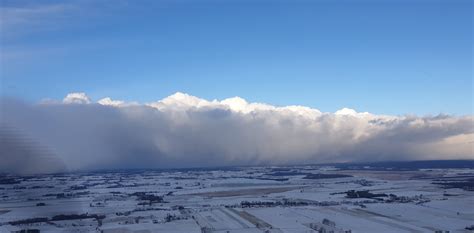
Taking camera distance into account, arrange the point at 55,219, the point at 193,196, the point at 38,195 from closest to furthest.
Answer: the point at 55,219 → the point at 38,195 → the point at 193,196

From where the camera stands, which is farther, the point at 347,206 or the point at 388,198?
the point at 388,198

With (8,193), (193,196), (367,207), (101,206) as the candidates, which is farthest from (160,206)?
(367,207)

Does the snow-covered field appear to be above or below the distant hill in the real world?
below

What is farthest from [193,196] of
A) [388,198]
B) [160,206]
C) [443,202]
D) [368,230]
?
[368,230]

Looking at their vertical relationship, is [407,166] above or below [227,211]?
above

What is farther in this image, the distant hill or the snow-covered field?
the distant hill

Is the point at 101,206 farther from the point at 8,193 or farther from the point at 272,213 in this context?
the point at 272,213

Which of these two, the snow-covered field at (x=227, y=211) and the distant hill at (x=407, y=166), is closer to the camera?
the snow-covered field at (x=227, y=211)

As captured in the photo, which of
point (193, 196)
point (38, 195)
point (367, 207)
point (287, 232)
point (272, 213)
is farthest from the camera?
point (193, 196)

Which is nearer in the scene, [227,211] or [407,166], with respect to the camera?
[227,211]

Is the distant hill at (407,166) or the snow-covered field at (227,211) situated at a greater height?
the distant hill at (407,166)

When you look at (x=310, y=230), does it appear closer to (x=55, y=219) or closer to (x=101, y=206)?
(x=55, y=219)
